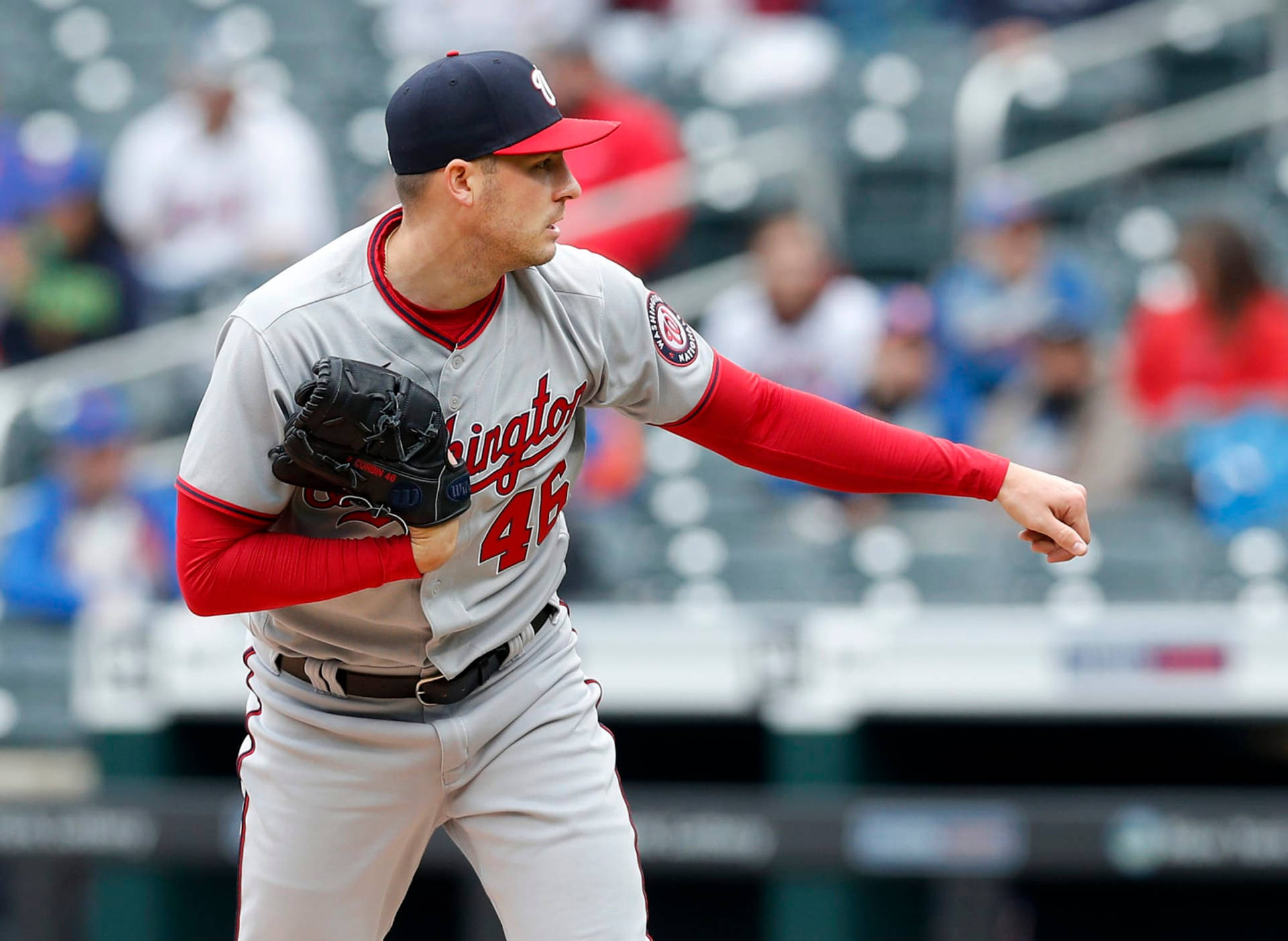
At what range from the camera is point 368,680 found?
241 cm

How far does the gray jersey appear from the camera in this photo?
7.18 feet

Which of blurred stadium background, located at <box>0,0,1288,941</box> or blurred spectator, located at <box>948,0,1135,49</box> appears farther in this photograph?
blurred spectator, located at <box>948,0,1135,49</box>

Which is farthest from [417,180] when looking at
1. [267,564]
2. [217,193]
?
[217,193]

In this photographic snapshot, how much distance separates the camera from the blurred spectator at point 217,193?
240 inches

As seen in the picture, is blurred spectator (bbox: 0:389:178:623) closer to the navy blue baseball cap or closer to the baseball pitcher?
the baseball pitcher

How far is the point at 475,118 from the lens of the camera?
217 cm

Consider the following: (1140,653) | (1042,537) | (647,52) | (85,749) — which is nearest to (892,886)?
(1140,653)

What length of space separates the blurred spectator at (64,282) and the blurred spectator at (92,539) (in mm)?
1154

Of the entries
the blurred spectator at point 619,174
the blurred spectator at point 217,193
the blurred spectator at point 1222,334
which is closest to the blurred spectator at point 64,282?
the blurred spectator at point 217,193

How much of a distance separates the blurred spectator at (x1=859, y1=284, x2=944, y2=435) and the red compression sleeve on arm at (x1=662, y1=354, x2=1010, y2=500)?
253 centimetres

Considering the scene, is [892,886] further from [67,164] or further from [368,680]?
[67,164]

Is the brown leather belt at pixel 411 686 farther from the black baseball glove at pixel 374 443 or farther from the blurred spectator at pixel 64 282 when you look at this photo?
the blurred spectator at pixel 64 282

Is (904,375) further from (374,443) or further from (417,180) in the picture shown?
(374,443)

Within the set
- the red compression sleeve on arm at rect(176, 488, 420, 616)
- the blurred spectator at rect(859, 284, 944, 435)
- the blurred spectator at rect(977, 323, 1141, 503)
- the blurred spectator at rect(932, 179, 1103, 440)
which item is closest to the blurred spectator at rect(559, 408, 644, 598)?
the blurred spectator at rect(859, 284, 944, 435)
